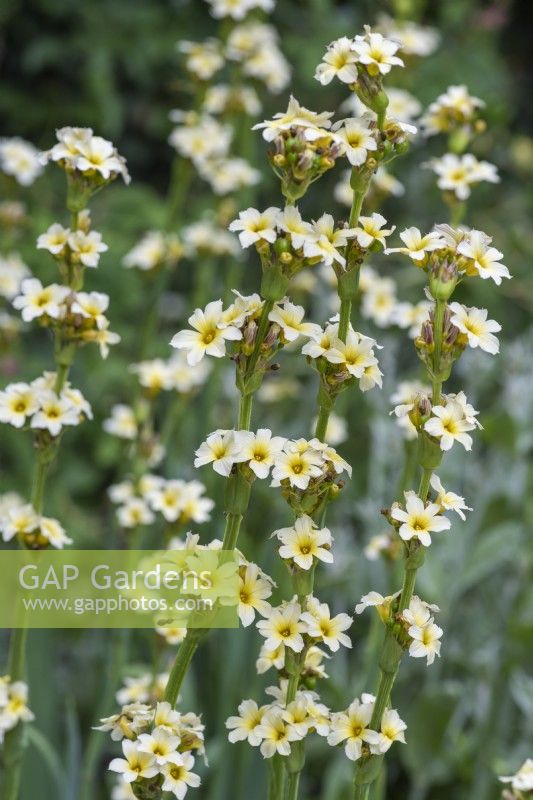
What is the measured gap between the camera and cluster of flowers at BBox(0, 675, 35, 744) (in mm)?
1434

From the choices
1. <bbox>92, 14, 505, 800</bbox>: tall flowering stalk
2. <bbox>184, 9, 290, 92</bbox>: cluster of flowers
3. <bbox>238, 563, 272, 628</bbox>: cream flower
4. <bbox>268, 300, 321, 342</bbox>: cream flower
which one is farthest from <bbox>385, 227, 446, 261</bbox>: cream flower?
<bbox>184, 9, 290, 92</bbox>: cluster of flowers

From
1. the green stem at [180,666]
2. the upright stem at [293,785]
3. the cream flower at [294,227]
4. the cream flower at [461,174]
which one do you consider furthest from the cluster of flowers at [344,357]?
the cream flower at [461,174]

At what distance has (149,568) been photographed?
5.23 ft

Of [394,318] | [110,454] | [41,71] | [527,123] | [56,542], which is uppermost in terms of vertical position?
[527,123]

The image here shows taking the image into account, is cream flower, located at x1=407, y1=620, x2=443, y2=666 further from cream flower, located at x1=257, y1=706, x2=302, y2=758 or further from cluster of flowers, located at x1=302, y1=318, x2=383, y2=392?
cluster of flowers, located at x1=302, y1=318, x2=383, y2=392

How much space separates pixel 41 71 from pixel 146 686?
2.73 meters

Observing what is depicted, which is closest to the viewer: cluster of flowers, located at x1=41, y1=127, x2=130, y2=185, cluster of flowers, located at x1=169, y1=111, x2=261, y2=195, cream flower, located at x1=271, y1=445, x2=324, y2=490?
cream flower, located at x1=271, y1=445, x2=324, y2=490

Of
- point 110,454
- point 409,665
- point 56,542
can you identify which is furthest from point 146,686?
point 110,454

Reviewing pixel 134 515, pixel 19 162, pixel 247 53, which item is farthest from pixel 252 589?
pixel 247 53

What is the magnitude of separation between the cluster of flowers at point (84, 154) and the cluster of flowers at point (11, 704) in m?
0.68

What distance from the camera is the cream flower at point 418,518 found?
3.61ft

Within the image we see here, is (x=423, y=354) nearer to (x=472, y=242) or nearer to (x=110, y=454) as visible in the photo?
(x=472, y=242)

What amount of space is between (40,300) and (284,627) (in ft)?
1.85

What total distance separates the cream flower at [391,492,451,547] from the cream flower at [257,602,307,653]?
14 centimetres
